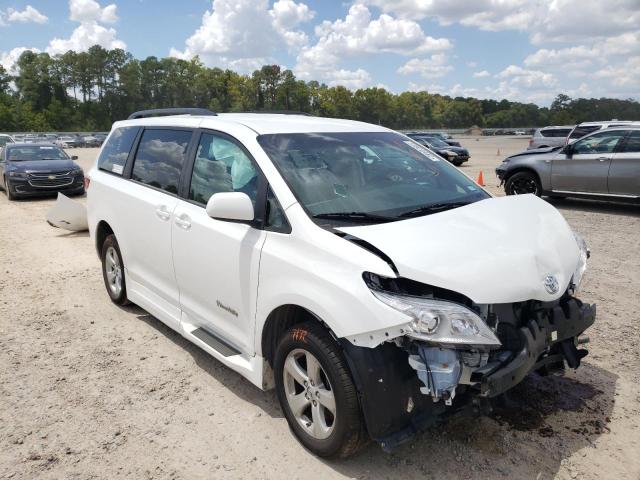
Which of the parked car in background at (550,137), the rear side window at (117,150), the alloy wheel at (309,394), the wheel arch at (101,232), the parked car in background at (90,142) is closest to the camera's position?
the alloy wheel at (309,394)

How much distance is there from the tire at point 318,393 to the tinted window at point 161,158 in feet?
5.83

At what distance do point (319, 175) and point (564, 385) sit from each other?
2.28 meters

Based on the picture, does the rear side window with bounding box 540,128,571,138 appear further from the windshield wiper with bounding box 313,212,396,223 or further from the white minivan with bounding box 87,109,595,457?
the windshield wiper with bounding box 313,212,396,223

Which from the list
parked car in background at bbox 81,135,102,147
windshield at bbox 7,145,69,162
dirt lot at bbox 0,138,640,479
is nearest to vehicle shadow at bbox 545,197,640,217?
dirt lot at bbox 0,138,640,479

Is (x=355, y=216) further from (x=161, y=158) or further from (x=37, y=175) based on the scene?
(x=37, y=175)

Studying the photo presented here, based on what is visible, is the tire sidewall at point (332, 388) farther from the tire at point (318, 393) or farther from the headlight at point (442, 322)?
the headlight at point (442, 322)

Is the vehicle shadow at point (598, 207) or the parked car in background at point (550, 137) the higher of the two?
the parked car in background at point (550, 137)

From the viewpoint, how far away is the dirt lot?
2.91 m

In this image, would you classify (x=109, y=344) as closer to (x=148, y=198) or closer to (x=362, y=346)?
(x=148, y=198)

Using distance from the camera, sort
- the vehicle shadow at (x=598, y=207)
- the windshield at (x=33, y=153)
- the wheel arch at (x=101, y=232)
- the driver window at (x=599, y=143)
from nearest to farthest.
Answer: the wheel arch at (x=101, y=232) < the driver window at (x=599, y=143) < the vehicle shadow at (x=598, y=207) < the windshield at (x=33, y=153)

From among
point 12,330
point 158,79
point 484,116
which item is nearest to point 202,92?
point 158,79

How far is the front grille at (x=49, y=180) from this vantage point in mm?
13692

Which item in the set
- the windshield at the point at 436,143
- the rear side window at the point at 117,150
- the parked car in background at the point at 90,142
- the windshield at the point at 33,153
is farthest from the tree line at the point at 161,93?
the rear side window at the point at 117,150

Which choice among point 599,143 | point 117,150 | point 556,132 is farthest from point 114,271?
point 556,132
